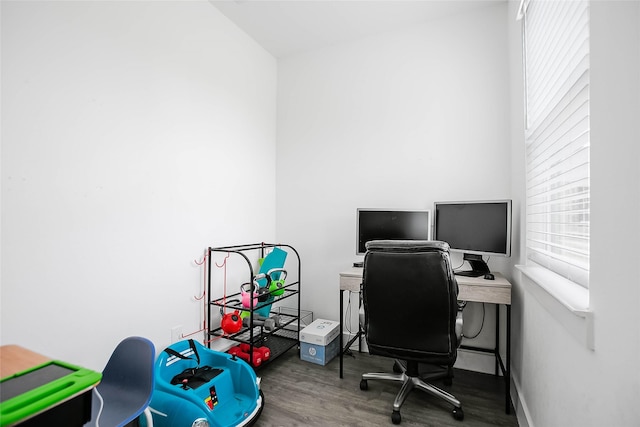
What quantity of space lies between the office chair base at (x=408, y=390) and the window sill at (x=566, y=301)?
2.81 feet

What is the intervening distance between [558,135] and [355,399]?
1888mm

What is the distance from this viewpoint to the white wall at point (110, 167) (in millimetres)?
1458

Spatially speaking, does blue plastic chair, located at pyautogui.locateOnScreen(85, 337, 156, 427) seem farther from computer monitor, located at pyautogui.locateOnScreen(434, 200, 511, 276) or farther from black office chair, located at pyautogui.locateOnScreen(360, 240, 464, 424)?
computer monitor, located at pyautogui.locateOnScreen(434, 200, 511, 276)

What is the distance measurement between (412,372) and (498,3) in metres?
2.84

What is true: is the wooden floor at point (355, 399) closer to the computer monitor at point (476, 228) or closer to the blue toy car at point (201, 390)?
the blue toy car at point (201, 390)

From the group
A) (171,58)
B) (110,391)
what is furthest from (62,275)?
(171,58)

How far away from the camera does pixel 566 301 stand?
1.03 meters

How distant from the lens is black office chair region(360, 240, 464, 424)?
169cm

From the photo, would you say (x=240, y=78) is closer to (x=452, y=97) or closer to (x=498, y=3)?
(x=452, y=97)

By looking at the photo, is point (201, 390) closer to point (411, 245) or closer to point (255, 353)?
point (255, 353)

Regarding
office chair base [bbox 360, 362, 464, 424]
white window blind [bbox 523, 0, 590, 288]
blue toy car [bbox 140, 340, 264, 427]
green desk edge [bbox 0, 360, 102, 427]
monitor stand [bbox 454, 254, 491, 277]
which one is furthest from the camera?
monitor stand [bbox 454, 254, 491, 277]

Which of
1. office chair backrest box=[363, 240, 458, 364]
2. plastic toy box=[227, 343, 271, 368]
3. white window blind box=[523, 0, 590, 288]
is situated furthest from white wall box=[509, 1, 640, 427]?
plastic toy box=[227, 343, 271, 368]

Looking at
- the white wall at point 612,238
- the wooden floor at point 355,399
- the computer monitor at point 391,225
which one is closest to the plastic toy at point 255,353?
the wooden floor at point 355,399

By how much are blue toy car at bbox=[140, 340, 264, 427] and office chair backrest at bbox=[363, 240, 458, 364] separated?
85cm
